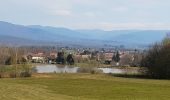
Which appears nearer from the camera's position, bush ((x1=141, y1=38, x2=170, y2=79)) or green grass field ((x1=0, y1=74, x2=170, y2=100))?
green grass field ((x1=0, y1=74, x2=170, y2=100))

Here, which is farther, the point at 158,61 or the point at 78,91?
the point at 158,61

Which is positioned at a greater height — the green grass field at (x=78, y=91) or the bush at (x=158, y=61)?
the bush at (x=158, y=61)

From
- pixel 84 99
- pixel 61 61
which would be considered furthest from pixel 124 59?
pixel 84 99

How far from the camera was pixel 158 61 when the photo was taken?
75.9 meters

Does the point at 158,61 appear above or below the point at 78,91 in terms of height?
above

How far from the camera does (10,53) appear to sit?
120m

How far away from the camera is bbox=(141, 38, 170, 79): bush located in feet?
245

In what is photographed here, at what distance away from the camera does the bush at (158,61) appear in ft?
245

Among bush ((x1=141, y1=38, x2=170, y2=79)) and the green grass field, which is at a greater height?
bush ((x1=141, y1=38, x2=170, y2=79))

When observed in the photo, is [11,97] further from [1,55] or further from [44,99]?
[1,55]

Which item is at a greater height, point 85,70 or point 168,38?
point 168,38

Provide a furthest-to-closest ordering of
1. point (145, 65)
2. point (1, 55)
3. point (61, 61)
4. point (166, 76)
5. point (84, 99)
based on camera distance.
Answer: point (61, 61), point (1, 55), point (145, 65), point (166, 76), point (84, 99)

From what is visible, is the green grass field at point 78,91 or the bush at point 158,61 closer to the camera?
the green grass field at point 78,91

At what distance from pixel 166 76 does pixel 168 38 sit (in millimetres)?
12678
